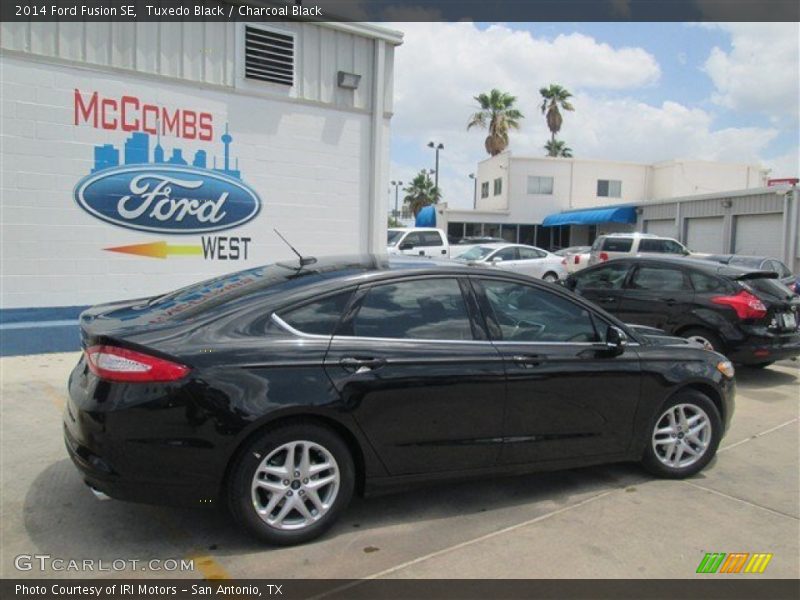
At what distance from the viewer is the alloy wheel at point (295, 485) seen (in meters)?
3.30

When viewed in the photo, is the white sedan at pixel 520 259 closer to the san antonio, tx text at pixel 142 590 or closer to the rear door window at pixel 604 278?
the rear door window at pixel 604 278

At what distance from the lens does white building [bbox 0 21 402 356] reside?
7.90 metres

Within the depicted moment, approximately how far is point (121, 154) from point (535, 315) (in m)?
6.63

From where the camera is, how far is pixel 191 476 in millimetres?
3182

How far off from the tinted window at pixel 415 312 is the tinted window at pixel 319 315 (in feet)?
0.39

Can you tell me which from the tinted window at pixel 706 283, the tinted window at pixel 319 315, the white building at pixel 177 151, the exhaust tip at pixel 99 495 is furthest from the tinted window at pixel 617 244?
the exhaust tip at pixel 99 495

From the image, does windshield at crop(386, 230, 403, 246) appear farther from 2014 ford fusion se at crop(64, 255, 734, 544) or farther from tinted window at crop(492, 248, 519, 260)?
2014 ford fusion se at crop(64, 255, 734, 544)

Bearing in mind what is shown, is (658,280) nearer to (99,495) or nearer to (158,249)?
(158,249)

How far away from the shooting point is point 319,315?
3545mm

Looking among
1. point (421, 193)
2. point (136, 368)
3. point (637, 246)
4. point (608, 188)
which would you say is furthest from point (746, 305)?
point (421, 193)

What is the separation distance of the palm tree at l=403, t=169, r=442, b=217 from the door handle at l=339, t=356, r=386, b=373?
60.6 meters

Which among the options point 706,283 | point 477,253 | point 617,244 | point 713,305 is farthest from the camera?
point 617,244

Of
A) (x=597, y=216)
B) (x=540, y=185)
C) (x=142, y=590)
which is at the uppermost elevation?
(x=540, y=185)

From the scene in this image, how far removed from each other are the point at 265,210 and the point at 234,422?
7.05 meters
